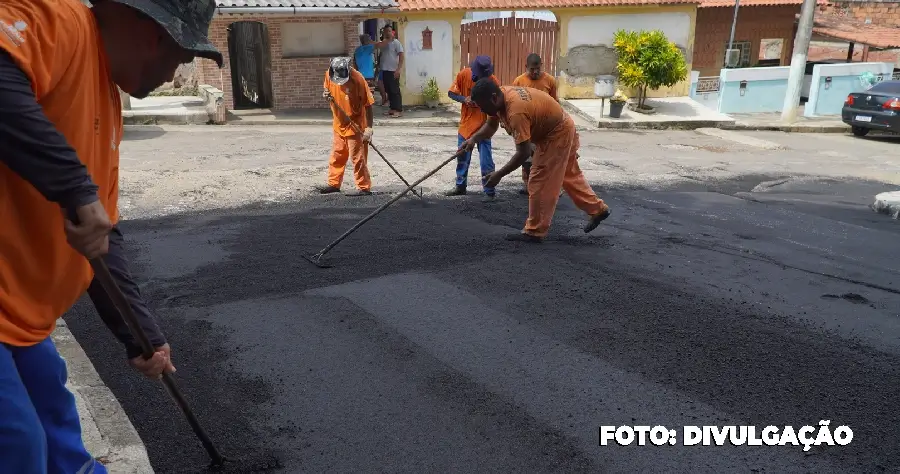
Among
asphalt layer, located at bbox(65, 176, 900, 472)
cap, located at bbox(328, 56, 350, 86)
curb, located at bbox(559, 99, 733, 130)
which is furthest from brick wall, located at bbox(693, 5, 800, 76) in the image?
asphalt layer, located at bbox(65, 176, 900, 472)

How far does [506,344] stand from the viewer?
3902 mm

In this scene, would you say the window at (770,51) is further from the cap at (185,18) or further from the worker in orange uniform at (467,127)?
the cap at (185,18)

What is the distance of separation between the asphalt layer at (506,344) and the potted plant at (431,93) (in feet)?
33.0

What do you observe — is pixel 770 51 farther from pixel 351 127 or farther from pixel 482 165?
pixel 351 127

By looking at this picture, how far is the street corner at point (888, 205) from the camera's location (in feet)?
25.1

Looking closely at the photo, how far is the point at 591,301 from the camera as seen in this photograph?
14.8ft

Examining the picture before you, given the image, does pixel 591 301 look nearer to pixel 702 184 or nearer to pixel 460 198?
pixel 460 198

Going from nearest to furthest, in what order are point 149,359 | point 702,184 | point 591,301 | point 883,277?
point 149,359
point 591,301
point 883,277
point 702,184

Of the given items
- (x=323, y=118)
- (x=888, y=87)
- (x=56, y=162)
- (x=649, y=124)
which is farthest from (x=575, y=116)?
(x=56, y=162)

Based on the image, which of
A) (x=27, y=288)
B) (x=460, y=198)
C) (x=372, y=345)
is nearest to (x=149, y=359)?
(x=27, y=288)

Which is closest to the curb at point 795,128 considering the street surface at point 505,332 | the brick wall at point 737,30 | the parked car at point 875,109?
the parked car at point 875,109

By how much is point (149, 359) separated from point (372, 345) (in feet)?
5.63

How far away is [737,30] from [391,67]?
10517mm

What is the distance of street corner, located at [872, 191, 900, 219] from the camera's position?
766 cm
